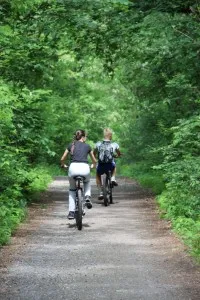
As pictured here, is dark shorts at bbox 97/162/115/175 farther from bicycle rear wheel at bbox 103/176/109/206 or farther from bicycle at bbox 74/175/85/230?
bicycle at bbox 74/175/85/230

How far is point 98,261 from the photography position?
1057 centimetres

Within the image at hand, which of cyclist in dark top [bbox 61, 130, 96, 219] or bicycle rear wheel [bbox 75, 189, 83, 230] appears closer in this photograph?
bicycle rear wheel [bbox 75, 189, 83, 230]

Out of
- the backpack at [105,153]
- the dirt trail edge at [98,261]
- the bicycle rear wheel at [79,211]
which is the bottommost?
the dirt trail edge at [98,261]

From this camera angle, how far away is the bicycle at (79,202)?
1410 centimetres

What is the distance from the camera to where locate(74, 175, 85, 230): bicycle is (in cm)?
1410

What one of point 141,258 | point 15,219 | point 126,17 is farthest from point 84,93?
point 141,258

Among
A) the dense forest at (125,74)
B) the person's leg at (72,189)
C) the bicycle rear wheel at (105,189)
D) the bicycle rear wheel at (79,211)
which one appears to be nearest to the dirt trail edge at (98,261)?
the bicycle rear wheel at (79,211)

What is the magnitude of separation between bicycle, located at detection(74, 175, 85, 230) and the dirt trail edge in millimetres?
248

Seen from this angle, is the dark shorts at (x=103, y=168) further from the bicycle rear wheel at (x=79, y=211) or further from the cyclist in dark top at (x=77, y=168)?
the bicycle rear wheel at (x=79, y=211)

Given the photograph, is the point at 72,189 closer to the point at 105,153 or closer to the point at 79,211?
the point at 79,211

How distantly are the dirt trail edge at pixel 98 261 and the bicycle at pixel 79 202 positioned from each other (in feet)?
0.81

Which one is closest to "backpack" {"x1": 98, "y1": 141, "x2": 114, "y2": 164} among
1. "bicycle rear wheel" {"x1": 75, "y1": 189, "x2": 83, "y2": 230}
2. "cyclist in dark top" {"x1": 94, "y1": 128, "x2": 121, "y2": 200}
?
"cyclist in dark top" {"x1": 94, "y1": 128, "x2": 121, "y2": 200}

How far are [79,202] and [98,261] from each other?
3.74 metres

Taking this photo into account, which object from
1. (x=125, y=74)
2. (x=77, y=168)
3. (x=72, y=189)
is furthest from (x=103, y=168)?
(x=125, y=74)
